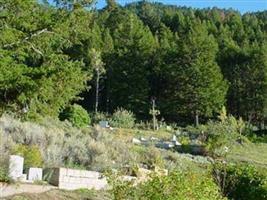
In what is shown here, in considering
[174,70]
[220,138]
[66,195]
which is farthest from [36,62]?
[174,70]

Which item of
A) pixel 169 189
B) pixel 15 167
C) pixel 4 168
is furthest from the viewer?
pixel 15 167

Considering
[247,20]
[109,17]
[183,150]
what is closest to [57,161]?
[183,150]

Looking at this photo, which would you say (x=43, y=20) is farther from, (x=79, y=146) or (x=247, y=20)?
(x=247, y=20)

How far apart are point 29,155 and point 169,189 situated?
590cm

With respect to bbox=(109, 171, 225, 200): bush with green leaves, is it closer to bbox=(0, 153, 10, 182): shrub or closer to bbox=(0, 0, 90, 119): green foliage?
bbox=(0, 153, 10, 182): shrub

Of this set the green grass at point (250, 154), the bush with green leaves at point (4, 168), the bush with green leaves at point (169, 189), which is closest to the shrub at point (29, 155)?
the bush with green leaves at point (4, 168)

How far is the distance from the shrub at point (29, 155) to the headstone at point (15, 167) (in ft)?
3.03

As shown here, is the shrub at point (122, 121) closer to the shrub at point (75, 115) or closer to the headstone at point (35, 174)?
the shrub at point (75, 115)

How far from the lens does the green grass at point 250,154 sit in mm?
26453

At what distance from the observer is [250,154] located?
30281 millimetres

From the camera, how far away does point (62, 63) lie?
46.6 ft

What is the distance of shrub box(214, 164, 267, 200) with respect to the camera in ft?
49.3

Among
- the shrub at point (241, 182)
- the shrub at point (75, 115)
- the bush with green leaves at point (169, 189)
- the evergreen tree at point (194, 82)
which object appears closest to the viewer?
the bush with green leaves at point (169, 189)

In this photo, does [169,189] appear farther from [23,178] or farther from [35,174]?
[35,174]
